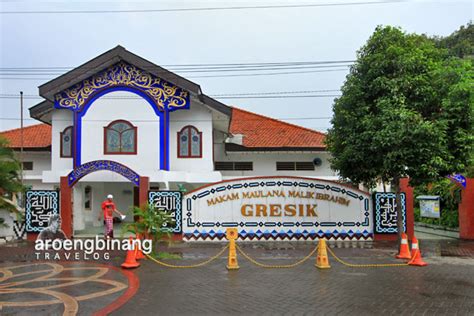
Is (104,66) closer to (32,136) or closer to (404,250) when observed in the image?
(32,136)

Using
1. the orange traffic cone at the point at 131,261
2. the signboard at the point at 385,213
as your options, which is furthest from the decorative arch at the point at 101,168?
the signboard at the point at 385,213

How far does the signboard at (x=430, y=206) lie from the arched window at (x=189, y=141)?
10.7 meters

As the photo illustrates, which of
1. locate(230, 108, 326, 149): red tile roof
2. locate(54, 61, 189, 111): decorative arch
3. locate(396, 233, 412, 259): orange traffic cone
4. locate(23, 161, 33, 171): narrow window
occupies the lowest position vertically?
locate(396, 233, 412, 259): orange traffic cone

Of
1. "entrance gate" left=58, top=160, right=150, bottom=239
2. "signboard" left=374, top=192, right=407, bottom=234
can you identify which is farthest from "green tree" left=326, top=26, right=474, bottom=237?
"entrance gate" left=58, top=160, right=150, bottom=239

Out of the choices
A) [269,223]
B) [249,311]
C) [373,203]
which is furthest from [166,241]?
[249,311]

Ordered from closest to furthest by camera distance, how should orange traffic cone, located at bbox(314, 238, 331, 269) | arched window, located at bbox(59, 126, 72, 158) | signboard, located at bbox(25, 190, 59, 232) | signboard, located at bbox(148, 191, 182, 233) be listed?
1. orange traffic cone, located at bbox(314, 238, 331, 269)
2. signboard, located at bbox(148, 191, 182, 233)
3. signboard, located at bbox(25, 190, 59, 232)
4. arched window, located at bbox(59, 126, 72, 158)

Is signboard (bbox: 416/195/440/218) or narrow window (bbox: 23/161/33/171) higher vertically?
narrow window (bbox: 23/161/33/171)

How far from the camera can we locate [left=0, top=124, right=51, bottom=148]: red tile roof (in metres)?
23.4

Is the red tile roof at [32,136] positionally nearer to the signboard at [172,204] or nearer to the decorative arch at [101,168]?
the decorative arch at [101,168]

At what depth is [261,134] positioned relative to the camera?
2502 centimetres

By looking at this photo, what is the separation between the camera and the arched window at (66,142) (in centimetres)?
1998

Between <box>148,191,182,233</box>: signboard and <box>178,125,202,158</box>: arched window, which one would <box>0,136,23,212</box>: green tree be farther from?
<box>178,125,202,158</box>: arched window

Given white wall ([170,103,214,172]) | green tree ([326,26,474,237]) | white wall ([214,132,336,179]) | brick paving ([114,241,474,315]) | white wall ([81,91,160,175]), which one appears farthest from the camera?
white wall ([214,132,336,179])

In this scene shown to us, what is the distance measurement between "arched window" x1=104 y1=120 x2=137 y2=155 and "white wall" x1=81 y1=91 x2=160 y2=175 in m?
0.17
